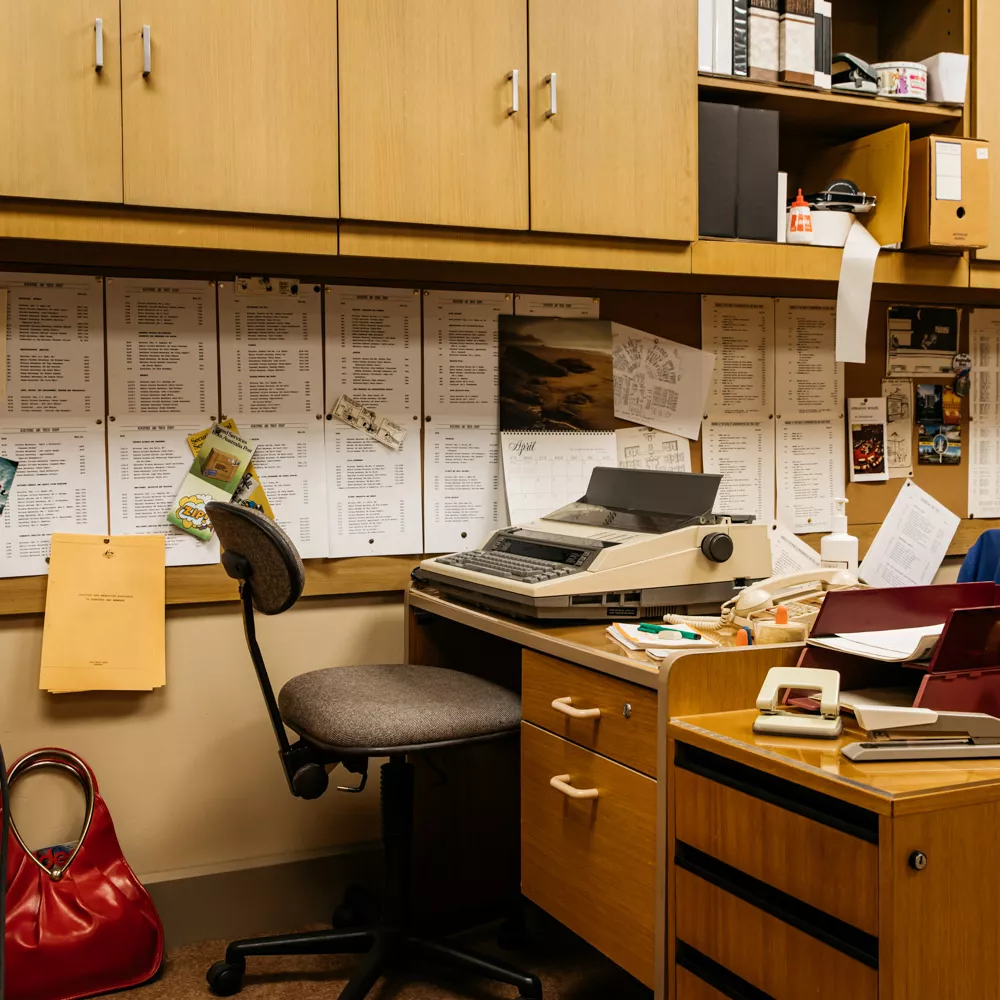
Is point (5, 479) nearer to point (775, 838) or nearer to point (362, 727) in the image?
point (362, 727)

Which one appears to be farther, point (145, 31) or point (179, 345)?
point (179, 345)

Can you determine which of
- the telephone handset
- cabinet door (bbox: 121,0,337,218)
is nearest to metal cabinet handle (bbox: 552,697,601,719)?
the telephone handset

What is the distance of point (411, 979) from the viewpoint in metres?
1.98

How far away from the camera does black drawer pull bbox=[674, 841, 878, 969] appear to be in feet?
3.60

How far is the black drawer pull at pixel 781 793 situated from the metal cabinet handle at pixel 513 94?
115 centimetres

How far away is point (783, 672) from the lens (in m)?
1.36

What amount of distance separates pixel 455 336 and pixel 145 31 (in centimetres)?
85

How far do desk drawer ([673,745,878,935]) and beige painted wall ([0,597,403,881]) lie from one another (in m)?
1.07

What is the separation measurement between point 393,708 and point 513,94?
3.55 feet

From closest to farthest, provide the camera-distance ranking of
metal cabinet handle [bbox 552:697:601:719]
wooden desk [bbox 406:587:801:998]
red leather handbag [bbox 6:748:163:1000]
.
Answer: wooden desk [bbox 406:587:801:998] → metal cabinet handle [bbox 552:697:601:719] → red leather handbag [bbox 6:748:163:1000]

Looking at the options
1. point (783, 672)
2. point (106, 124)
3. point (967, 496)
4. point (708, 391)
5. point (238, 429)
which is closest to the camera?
point (783, 672)

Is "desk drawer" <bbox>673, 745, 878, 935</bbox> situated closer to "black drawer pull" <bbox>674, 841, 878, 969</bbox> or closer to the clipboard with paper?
"black drawer pull" <bbox>674, 841, 878, 969</bbox>

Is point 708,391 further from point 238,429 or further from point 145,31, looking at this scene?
point 145,31

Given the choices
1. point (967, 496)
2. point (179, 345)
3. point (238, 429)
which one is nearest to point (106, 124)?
point (179, 345)
